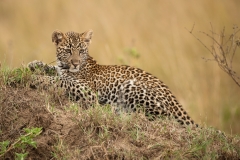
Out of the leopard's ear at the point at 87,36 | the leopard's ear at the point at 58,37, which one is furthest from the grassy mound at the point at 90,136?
the leopard's ear at the point at 87,36

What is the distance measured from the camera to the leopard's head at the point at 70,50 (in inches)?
447

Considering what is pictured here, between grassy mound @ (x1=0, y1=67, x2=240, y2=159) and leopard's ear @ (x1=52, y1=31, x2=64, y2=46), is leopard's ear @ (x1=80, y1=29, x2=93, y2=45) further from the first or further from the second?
grassy mound @ (x1=0, y1=67, x2=240, y2=159)

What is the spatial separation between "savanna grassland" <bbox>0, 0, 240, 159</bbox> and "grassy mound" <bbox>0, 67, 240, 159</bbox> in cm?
1

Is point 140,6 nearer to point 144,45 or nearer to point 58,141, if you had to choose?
point 144,45

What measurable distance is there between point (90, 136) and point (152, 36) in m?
9.37

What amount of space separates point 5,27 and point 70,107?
9937mm

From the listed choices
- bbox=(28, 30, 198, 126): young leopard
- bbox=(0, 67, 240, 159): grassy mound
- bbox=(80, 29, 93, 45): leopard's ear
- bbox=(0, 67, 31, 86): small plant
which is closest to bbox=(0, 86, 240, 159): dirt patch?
bbox=(0, 67, 240, 159): grassy mound

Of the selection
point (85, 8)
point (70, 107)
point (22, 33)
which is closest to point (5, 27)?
point (22, 33)

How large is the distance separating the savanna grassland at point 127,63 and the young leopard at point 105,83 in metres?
0.68

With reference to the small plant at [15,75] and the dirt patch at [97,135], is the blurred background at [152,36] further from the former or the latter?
the dirt patch at [97,135]

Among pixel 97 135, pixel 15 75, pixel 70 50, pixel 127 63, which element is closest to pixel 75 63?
pixel 70 50

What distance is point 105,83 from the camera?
11.3m

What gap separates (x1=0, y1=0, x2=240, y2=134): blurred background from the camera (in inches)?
616

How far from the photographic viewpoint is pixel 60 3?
19094mm
